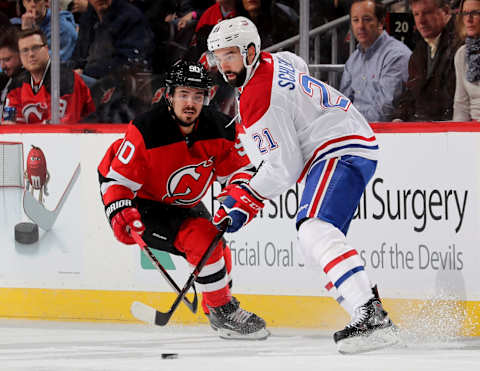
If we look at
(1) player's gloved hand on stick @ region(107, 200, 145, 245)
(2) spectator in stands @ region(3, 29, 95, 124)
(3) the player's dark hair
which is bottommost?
(1) player's gloved hand on stick @ region(107, 200, 145, 245)

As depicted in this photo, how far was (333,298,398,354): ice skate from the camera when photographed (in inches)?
121

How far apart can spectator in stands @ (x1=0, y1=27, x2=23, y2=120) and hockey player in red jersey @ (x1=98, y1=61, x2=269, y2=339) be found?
4.47 ft

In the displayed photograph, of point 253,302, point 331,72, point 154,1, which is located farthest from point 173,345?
point 154,1

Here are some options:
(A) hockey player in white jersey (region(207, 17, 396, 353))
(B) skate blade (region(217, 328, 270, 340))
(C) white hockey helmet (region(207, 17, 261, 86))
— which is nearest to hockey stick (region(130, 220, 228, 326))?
(A) hockey player in white jersey (region(207, 17, 396, 353))

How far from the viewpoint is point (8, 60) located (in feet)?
17.0

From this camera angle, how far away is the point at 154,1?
4.86 meters

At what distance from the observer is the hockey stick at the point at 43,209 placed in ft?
15.9

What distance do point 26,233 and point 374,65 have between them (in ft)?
6.68

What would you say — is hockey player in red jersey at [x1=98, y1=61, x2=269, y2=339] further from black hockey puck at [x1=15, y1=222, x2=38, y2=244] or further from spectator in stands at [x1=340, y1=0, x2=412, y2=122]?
black hockey puck at [x1=15, y1=222, x2=38, y2=244]

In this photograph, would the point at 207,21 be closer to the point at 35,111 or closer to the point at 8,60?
the point at 35,111

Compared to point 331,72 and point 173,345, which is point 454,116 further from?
point 173,345

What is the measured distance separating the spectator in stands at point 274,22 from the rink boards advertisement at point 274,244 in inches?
27.9

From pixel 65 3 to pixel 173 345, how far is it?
201 centimetres

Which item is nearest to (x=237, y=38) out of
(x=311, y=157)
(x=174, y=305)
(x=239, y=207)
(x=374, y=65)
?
(x=311, y=157)
